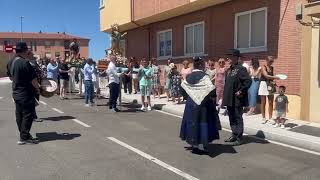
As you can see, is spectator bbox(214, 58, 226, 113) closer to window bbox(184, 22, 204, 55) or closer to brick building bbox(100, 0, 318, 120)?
brick building bbox(100, 0, 318, 120)

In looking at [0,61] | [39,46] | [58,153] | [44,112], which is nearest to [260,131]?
[58,153]

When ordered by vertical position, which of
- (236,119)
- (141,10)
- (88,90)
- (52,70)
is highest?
(141,10)

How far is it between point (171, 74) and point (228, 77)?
8087 millimetres

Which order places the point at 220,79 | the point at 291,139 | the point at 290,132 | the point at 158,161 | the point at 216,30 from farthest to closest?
1. the point at 216,30
2. the point at 220,79
3. the point at 290,132
4. the point at 291,139
5. the point at 158,161

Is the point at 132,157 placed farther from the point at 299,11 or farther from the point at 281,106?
the point at 299,11

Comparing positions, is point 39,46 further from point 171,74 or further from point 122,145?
point 122,145

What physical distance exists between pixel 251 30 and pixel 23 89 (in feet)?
28.0

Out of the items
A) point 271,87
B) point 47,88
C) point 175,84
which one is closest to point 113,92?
point 175,84

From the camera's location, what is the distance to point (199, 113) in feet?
29.2

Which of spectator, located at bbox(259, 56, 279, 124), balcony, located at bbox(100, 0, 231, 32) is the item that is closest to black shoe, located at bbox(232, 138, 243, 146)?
spectator, located at bbox(259, 56, 279, 124)

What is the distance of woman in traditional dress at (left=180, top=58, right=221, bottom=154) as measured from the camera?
29.2 feet

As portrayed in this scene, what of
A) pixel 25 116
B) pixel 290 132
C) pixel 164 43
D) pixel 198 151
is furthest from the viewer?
pixel 164 43

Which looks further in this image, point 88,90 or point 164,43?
point 164,43

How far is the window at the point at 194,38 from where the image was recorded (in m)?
19.3
